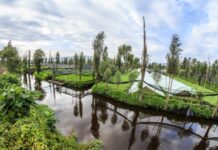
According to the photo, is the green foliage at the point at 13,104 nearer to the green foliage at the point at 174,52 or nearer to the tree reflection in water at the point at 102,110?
the tree reflection in water at the point at 102,110

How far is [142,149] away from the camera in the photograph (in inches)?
366

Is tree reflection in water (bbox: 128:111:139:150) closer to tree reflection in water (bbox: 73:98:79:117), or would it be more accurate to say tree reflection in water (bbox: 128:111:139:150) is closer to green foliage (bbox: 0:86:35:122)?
tree reflection in water (bbox: 73:98:79:117)

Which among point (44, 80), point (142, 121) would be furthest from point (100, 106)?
point (44, 80)

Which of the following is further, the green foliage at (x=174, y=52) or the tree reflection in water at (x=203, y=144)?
the green foliage at (x=174, y=52)

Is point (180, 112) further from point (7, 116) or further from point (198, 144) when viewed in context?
point (7, 116)

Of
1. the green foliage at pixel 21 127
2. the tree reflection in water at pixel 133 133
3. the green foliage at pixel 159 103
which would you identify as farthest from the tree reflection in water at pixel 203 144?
the green foliage at pixel 21 127

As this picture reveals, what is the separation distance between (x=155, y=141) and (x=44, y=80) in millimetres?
25898

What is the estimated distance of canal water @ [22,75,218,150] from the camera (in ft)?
33.0

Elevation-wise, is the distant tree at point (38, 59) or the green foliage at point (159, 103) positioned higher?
the distant tree at point (38, 59)

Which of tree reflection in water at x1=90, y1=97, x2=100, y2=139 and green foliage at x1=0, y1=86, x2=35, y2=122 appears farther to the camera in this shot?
tree reflection in water at x1=90, y1=97, x2=100, y2=139

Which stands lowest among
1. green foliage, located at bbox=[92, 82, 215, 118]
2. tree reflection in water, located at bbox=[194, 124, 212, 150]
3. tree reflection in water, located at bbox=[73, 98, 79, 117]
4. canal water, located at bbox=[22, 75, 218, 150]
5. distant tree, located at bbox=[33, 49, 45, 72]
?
tree reflection in water, located at bbox=[194, 124, 212, 150]

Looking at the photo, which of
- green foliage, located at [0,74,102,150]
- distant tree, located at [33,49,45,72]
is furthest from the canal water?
distant tree, located at [33,49,45,72]

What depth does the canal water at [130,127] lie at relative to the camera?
396 inches

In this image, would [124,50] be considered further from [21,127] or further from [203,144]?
[21,127]
